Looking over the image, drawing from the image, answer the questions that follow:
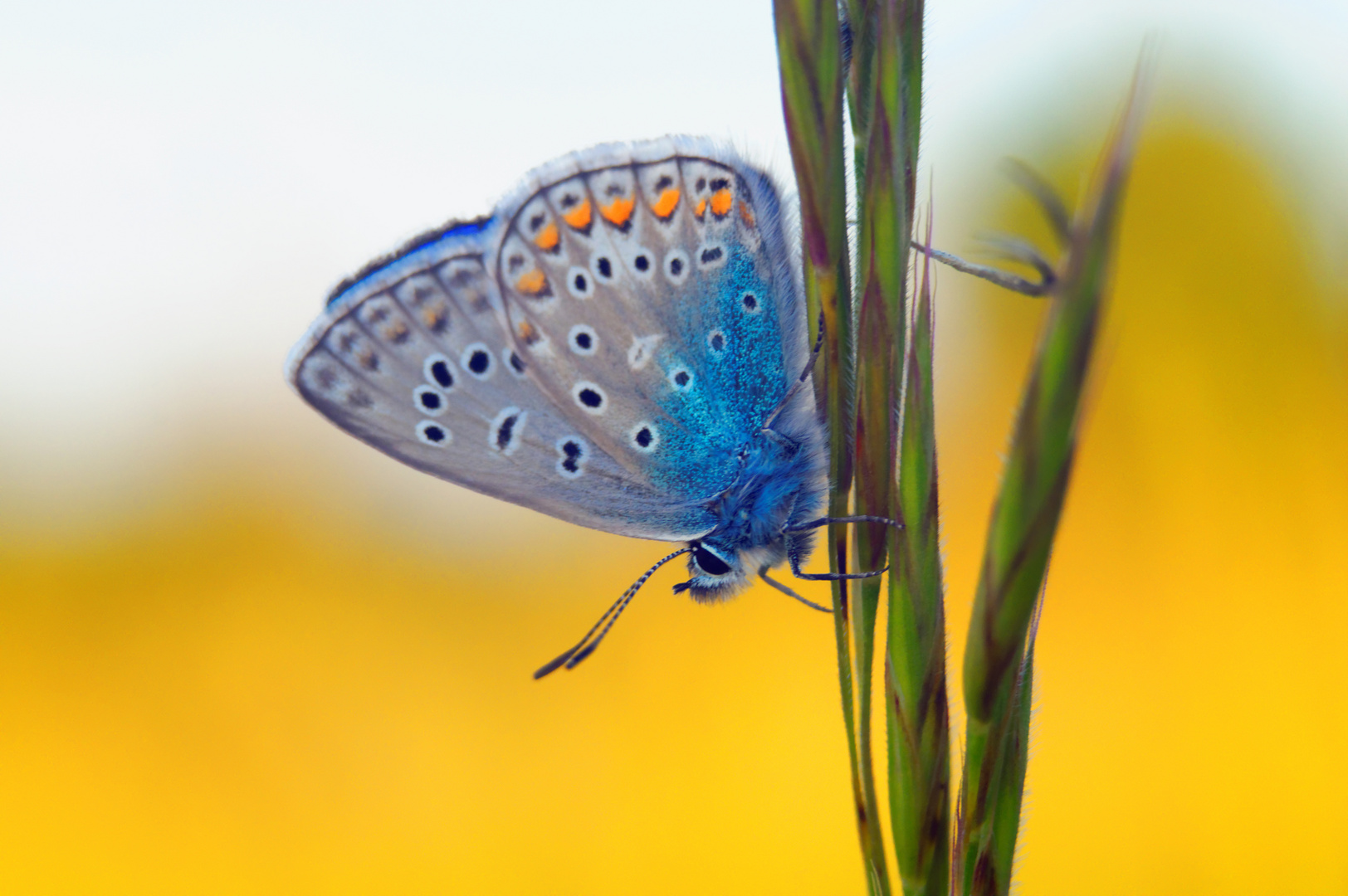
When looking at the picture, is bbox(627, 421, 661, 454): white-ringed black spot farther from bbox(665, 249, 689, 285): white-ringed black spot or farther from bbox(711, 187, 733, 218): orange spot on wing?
bbox(711, 187, 733, 218): orange spot on wing

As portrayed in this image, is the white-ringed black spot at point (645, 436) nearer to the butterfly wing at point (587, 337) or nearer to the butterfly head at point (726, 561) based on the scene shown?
the butterfly wing at point (587, 337)

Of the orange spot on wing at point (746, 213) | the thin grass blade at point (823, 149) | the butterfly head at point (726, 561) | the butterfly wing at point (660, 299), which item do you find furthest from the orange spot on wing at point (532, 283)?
the thin grass blade at point (823, 149)

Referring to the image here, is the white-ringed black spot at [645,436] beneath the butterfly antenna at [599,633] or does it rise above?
above

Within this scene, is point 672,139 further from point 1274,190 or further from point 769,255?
point 1274,190

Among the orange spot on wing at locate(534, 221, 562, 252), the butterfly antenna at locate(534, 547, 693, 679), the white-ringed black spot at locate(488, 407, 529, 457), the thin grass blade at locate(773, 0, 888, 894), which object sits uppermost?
the thin grass blade at locate(773, 0, 888, 894)

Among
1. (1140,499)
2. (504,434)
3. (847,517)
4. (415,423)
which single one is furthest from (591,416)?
(1140,499)

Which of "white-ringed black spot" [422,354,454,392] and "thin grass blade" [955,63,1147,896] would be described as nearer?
"thin grass blade" [955,63,1147,896]

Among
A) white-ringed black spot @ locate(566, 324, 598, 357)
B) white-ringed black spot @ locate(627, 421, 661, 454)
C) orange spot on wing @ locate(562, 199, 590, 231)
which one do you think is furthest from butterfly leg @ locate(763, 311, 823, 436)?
orange spot on wing @ locate(562, 199, 590, 231)

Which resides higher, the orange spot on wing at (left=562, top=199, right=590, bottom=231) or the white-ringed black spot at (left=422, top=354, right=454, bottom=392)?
the orange spot on wing at (left=562, top=199, right=590, bottom=231)
